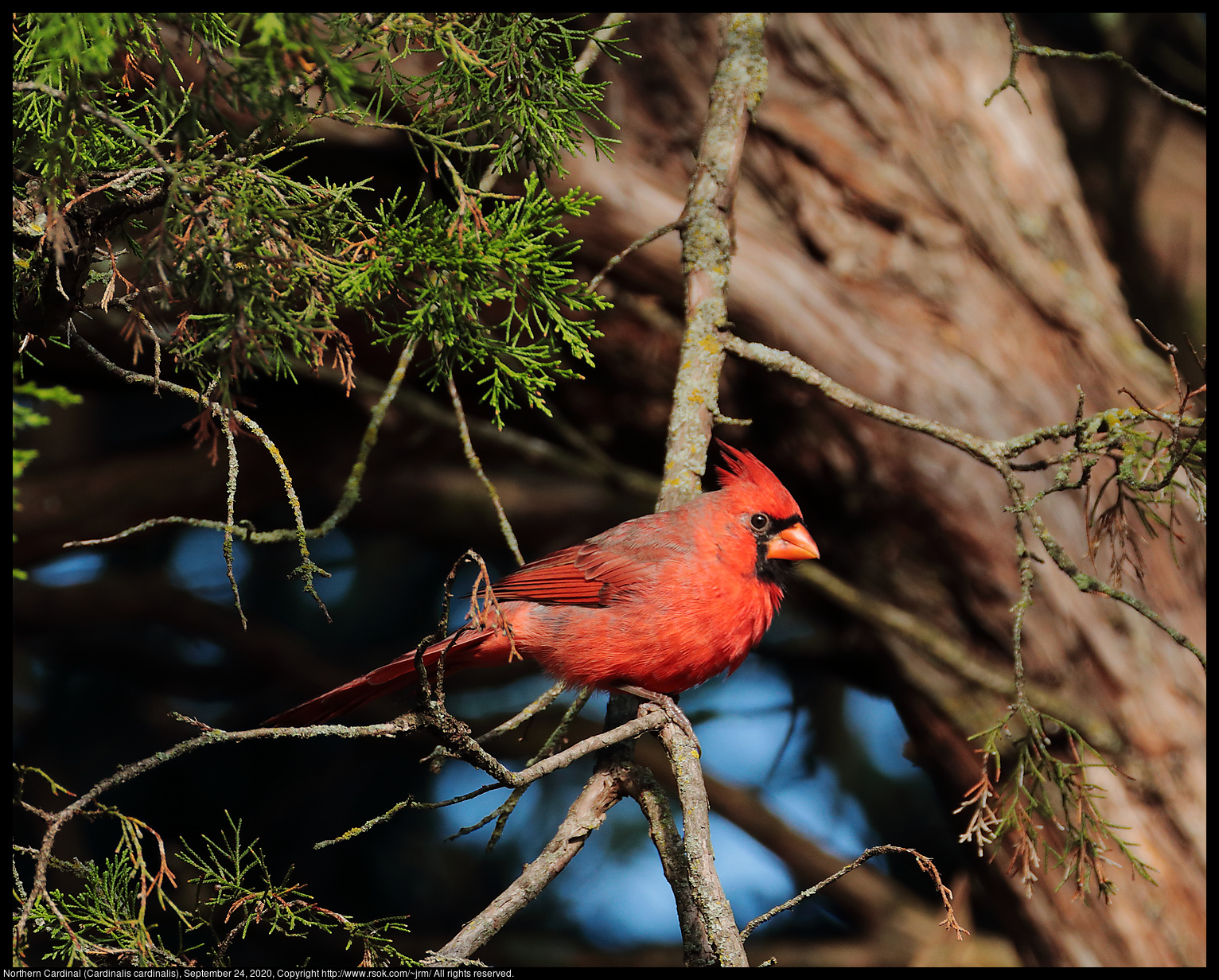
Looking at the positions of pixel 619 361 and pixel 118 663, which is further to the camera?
pixel 118 663

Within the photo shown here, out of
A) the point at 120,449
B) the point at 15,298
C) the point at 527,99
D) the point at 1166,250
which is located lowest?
the point at 120,449

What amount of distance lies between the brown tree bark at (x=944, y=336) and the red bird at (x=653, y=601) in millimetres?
1241

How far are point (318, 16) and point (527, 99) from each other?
1.63ft

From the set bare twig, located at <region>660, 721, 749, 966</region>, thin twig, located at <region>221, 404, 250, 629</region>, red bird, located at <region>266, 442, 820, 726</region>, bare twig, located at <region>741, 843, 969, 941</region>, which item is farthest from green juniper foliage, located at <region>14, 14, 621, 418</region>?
bare twig, located at <region>741, 843, 969, 941</region>

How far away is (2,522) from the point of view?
161 cm

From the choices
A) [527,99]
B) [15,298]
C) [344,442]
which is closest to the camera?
[15,298]

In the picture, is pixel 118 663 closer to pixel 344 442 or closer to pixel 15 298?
pixel 344 442

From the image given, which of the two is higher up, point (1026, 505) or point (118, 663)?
point (1026, 505)

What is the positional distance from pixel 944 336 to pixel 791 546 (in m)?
1.86

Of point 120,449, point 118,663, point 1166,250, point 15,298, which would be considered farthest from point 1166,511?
point 118,663

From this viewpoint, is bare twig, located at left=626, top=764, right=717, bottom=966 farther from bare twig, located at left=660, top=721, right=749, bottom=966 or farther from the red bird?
the red bird

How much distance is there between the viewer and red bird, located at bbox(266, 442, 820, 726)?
2.22 metres

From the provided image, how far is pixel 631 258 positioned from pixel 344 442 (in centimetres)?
194

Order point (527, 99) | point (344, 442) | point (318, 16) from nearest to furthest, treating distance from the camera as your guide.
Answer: point (318, 16) → point (527, 99) → point (344, 442)
